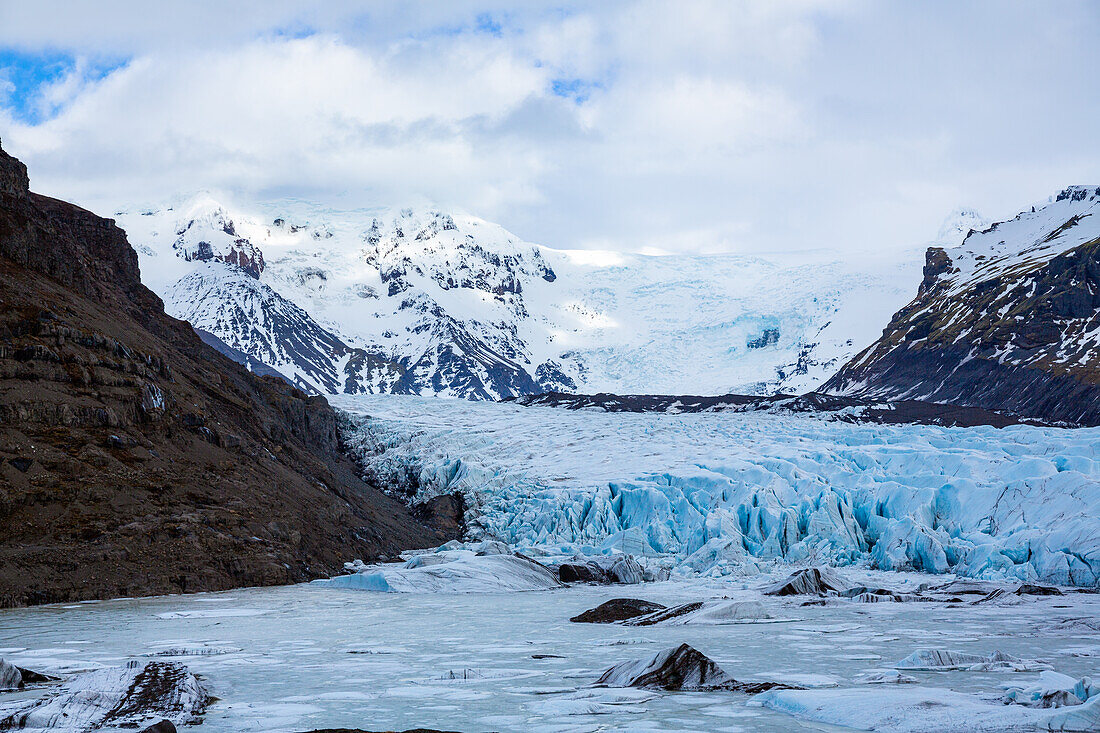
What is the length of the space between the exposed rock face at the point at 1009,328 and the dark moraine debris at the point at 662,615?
6115 cm

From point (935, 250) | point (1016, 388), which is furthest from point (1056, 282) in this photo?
point (935, 250)

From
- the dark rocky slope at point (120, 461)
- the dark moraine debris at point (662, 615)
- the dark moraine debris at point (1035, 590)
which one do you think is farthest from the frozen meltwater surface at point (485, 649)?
the dark rocky slope at point (120, 461)

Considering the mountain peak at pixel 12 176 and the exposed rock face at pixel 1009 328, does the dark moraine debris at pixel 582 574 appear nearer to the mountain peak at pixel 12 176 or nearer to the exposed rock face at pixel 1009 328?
the mountain peak at pixel 12 176

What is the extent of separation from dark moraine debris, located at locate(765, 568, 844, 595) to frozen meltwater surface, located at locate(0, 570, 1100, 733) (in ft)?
2.48

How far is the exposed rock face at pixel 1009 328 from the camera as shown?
260ft

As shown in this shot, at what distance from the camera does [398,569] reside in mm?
22531

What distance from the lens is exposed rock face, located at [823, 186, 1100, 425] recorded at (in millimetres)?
79188

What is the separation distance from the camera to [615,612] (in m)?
16.2

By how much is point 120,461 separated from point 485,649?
12.9 metres

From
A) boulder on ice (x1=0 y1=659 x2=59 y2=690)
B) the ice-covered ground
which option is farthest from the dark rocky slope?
boulder on ice (x1=0 y1=659 x2=59 y2=690)

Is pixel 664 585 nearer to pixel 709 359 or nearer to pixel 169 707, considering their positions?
pixel 169 707

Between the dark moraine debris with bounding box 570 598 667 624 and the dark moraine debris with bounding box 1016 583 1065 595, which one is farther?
the dark moraine debris with bounding box 1016 583 1065 595

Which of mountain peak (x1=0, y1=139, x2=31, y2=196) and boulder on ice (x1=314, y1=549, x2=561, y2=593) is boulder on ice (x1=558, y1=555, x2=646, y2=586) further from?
mountain peak (x1=0, y1=139, x2=31, y2=196)

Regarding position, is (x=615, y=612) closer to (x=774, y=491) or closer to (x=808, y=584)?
(x=808, y=584)
